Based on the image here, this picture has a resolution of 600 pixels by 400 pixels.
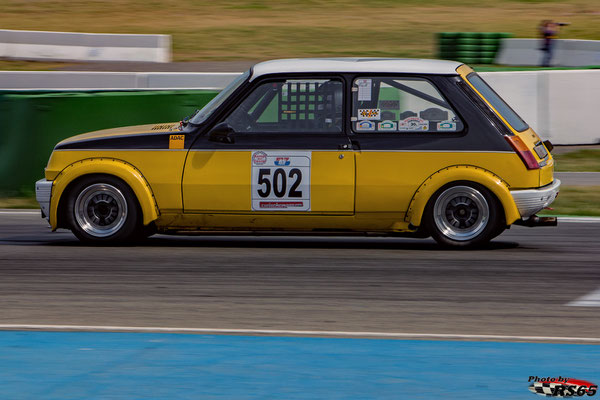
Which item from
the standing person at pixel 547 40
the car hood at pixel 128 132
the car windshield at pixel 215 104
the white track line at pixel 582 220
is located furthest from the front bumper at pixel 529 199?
the standing person at pixel 547 40

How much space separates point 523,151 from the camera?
8312 mm

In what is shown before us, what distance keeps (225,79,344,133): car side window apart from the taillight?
144 centimetres

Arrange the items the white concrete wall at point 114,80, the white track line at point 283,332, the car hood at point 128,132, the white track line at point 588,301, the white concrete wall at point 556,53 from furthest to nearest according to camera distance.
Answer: the white concrete wall at point 556,53 → the white concrete wall at point 114,80 → the car hood at point 128,132 → the white track line at point 588,301 → the white track line at point 283,332

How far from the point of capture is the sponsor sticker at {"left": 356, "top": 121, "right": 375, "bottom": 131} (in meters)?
8.35

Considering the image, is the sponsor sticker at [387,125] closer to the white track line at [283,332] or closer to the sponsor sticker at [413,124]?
the sponsor sticker at [413,124]

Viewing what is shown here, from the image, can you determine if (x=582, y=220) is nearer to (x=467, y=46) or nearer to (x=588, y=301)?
(x=588, y=301)

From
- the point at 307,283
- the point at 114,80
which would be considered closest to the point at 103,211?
the point at 307,283

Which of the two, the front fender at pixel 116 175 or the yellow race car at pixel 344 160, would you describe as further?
the front fender at pixel 116 175

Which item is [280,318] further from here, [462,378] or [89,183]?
[89,183]

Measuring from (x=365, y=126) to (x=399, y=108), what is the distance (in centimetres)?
33

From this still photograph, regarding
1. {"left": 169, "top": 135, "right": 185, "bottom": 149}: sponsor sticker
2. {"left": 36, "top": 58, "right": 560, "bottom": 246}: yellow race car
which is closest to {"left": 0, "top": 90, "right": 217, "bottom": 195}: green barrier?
{"left": 36, "top": 58, "right": 560, "bottom": 246}: yellow race car

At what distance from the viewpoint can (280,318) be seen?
6.16 meters

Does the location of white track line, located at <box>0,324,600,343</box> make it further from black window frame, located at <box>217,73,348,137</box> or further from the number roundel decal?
black window frame, located at <box>217,73,348,137</box>

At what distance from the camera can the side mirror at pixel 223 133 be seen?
8.36 m
